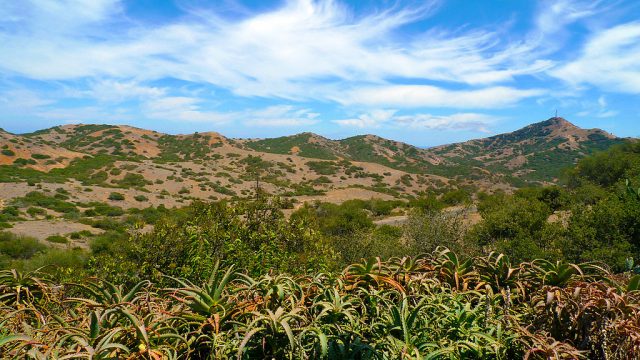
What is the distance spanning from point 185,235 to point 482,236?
18.5 meters

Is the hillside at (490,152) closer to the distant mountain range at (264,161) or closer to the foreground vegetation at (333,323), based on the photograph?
the distant mountain range at (264,161)

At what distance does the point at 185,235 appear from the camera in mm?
6367

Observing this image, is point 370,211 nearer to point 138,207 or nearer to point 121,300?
point 138,207

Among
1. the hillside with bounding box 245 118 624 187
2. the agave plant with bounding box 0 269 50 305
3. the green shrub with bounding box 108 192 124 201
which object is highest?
the hillside with bounding box 245 118 624 187

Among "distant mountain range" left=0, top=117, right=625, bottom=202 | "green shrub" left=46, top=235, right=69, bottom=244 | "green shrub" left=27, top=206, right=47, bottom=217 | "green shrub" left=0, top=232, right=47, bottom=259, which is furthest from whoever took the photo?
"distant mountain range" left=0, top=117, right=625, bottom=202

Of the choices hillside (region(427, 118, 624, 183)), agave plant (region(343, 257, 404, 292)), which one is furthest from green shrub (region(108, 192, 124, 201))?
hillside (region(427, 118, 624, 183))

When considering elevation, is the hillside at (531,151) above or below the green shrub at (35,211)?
above

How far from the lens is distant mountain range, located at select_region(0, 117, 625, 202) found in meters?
51.2

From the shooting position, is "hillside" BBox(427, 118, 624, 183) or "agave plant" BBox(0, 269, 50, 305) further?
"hillside" BBox(427, 118, 624, 183)

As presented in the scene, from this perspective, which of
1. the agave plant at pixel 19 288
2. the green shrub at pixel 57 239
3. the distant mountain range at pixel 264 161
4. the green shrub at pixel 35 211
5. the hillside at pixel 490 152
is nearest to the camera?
the agave plant at pixel 19 288

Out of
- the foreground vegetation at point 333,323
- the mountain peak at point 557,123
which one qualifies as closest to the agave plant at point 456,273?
the foreground vegetation at point 333,323

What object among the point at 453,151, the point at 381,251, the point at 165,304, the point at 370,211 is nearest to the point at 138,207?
the point at 370,211

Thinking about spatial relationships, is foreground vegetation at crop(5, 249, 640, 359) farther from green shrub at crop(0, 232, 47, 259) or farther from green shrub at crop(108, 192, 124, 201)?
green shrub at crop(108, 192, 124, 201)

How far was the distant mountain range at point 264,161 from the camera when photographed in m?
51.2
